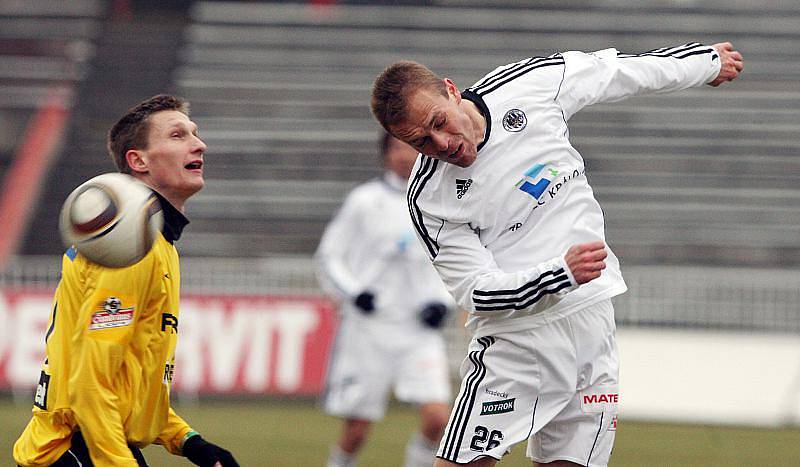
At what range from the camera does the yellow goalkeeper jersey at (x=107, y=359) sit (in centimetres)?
403

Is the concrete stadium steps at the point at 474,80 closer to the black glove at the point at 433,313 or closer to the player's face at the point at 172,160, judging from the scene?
the black glove at the point at 433,313

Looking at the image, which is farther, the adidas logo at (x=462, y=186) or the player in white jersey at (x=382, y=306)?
the player in white jersey at (x=382, y=306)

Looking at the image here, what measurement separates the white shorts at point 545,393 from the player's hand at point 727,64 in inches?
39.7

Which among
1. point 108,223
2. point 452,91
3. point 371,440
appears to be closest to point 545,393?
point 452,91

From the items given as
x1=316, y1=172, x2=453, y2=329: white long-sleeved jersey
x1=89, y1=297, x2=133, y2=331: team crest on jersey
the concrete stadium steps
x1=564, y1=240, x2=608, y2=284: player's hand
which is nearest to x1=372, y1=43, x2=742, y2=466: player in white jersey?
x1=564, y1=240, x2=608, y2=284: player's hand

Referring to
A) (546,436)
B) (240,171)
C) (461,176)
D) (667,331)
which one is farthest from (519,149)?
(240,171)

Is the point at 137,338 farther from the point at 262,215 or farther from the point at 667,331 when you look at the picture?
the point at 262,215

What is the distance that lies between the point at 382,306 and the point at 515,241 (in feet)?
12.6

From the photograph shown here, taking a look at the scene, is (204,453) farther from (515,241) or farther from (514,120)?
(514,120)

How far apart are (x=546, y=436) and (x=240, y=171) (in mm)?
14448

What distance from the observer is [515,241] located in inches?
191

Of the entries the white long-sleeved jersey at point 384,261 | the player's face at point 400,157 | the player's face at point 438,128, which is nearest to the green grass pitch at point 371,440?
the white long-sleeved jersey at point 384,261

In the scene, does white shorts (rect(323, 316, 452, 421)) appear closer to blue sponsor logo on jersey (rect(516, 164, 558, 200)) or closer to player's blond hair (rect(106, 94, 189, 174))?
blue sponsor logo on jersey (rect(516, 164, 558, 200))

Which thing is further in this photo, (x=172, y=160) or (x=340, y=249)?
(x=340, y=249)
